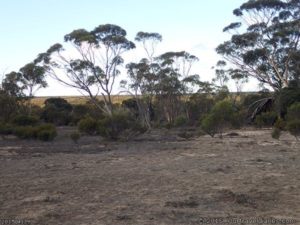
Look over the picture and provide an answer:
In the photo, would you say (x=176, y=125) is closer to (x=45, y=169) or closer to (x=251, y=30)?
(x=251, y=30)

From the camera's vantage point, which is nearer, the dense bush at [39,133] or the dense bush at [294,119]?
the dense bush at [294,119]

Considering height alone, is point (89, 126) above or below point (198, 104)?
below

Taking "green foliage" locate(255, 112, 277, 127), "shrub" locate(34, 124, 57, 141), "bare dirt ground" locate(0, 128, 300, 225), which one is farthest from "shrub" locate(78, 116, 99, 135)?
"bare dirt ground" locate(0, 128, 300, 225)

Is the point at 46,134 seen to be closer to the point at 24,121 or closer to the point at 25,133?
the point at 25,133

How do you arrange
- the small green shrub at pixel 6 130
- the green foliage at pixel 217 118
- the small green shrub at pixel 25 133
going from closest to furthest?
the green foliage at pixel 217 118 → the small green shrub at pixel 25 133 → the small green shrub at pixel 6 130

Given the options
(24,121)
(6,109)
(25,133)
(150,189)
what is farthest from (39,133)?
(150,189)

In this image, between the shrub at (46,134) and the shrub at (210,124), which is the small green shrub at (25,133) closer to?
the shrub at (46,134)

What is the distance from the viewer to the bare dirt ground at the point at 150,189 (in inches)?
312

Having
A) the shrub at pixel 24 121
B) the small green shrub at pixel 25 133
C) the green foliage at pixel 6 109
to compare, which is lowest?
the small green shrub at pixel 25 133

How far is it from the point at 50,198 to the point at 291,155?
999 cm

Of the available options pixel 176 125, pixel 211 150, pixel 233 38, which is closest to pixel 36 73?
pixel 176 125

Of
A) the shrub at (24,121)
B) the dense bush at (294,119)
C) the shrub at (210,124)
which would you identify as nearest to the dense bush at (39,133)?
the shrub at (24,121)

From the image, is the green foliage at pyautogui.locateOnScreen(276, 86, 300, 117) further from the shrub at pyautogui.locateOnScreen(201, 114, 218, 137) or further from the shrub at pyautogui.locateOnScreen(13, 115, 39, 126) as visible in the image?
the shrub at pyautogui.locateOnScreen(13, 115, 39, 126)

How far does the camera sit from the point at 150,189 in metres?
10.5
